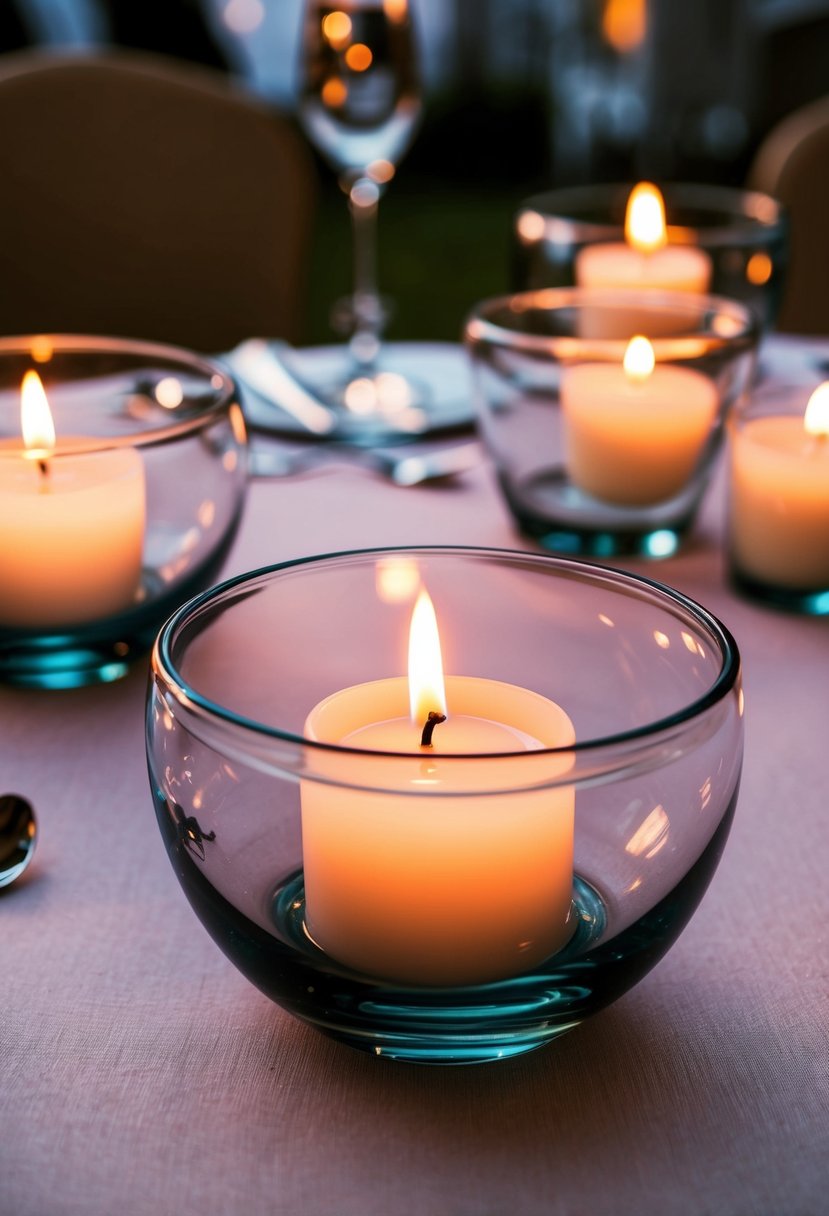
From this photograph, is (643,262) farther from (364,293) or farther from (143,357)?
(143,357)

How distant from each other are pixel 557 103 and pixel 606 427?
514 centimetres

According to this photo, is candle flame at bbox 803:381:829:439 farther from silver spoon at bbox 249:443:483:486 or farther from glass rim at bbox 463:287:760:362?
silver spoon at bbox 249:443:483:486

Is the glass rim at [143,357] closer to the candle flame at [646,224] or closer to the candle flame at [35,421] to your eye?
the candle flame at [35,421]

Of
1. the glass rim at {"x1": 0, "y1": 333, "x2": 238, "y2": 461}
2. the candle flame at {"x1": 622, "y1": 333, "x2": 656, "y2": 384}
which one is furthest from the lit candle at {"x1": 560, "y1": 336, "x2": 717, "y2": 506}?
the glass rim at {"x1": 0, "y1": 333, "x2": 238, "y2": 461}

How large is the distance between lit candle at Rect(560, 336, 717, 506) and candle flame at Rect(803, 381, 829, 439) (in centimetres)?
6

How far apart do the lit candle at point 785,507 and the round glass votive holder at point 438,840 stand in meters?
0.26

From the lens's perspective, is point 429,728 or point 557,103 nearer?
point 429,728

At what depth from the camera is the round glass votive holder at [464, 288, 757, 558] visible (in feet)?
2.26

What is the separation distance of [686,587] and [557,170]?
16.3 feet

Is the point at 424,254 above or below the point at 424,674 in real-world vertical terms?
below

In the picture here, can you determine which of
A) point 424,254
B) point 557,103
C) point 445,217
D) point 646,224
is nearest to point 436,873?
point 646,224

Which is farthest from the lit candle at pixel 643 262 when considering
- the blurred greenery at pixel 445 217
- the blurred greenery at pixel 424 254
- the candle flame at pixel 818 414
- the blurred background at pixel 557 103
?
the blurred background at pixel 557 103

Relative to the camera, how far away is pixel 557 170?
530cm

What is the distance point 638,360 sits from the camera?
0.69 m
